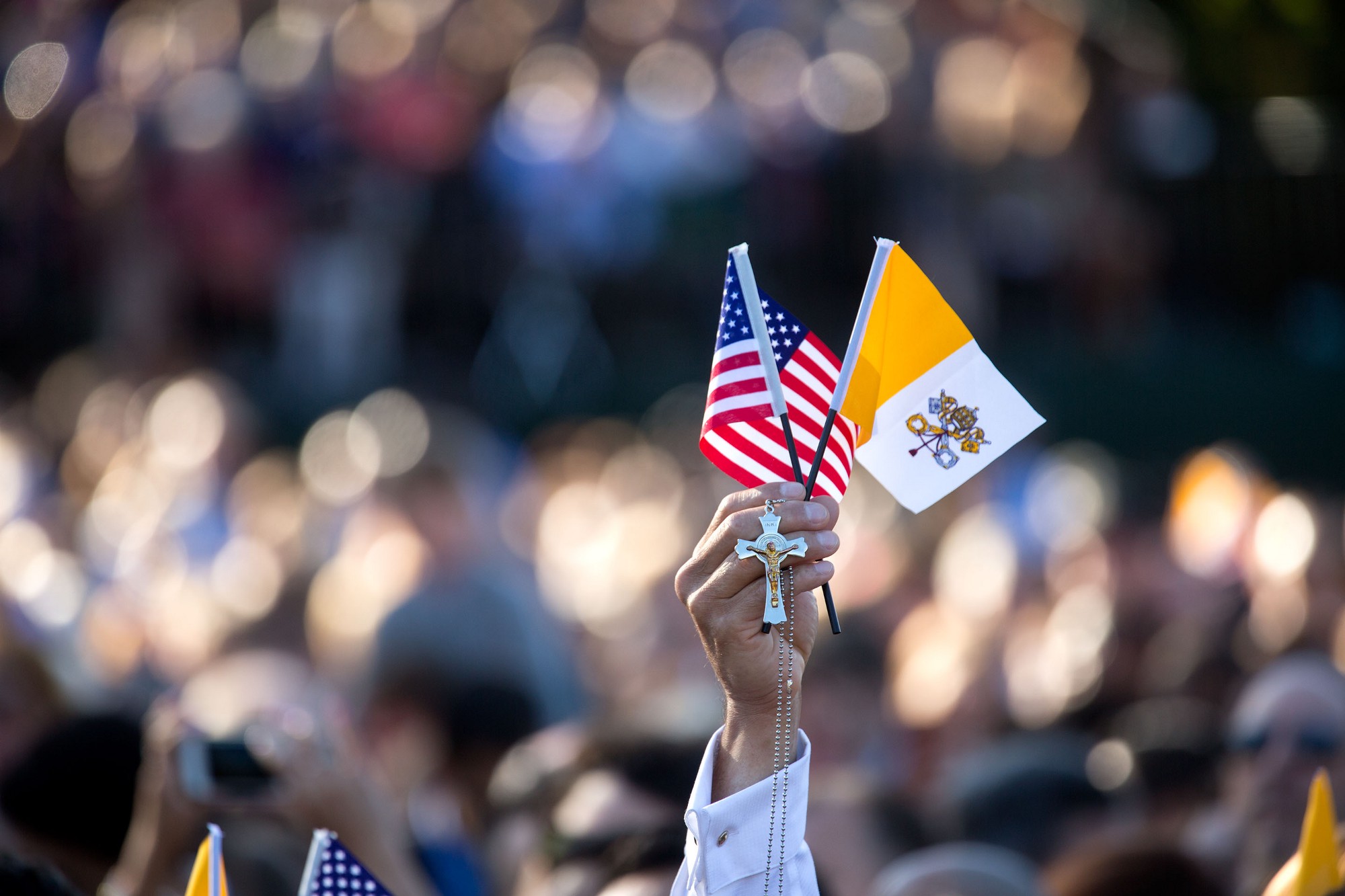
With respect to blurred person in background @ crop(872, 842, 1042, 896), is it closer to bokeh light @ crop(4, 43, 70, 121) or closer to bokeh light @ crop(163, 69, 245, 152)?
bokeh light @ crop(163, 69, 245, 152)

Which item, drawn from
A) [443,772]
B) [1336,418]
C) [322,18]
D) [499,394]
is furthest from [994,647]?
[322,18]

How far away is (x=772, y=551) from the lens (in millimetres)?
2197

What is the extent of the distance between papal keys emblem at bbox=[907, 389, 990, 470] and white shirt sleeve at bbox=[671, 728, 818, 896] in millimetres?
547

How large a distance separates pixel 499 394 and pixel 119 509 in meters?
3.15

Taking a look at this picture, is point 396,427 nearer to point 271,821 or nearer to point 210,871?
point 271,821

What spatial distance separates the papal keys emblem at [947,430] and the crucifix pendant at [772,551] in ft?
1.31

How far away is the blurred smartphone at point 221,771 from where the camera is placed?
320cm

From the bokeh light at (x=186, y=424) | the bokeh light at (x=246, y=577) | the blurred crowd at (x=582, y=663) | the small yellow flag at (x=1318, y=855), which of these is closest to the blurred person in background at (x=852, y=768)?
the blurred crowd at (x=582, y=663)

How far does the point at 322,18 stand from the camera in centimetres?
1211

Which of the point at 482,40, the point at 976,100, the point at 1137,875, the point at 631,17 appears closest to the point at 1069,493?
the point at 976,100

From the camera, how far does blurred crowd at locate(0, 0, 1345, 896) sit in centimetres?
660

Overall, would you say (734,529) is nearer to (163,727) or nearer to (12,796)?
(163,727)

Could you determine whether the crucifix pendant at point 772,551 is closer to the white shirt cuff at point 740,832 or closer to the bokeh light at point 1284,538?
the white shirt cuff at point 740,832

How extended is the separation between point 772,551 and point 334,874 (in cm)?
93
